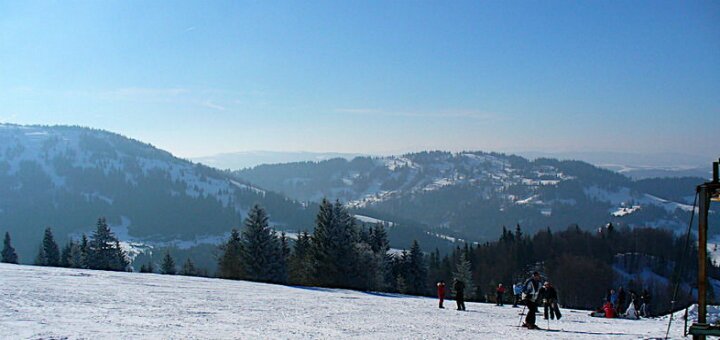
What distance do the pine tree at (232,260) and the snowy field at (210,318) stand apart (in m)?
25.5

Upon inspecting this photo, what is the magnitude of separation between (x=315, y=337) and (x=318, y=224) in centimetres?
3679

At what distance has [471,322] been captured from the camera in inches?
765

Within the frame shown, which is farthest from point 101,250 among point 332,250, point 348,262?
point 348,262

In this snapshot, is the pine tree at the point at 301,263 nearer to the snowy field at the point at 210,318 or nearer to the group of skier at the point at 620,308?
the snowy field at the point at 210,318

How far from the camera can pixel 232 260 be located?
53.0 m

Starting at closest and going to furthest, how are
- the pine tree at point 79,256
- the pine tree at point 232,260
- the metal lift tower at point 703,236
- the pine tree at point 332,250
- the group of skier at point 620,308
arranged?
the metal lift tower at point 703,236 < the group of skier at point 620,308 < the pine tree at point 332,250 < the pine tree at point 232,260 < the pine tree at point 79,256

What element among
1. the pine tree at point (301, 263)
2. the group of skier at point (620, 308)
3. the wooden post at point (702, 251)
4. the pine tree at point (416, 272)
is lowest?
the pine tree at point (416, 272)

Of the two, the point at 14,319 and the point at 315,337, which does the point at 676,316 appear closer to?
the point at 315,337

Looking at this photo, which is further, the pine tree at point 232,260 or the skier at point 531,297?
the pine tree at point 232,260

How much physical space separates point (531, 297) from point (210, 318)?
1070 centimetres

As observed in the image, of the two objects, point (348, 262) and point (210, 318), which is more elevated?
point (210, 318)

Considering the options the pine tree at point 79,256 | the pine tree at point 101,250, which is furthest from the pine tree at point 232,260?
the pine tree at point 79,256

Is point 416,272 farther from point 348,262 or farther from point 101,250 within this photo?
point 101,250

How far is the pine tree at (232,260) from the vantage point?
164 feet
